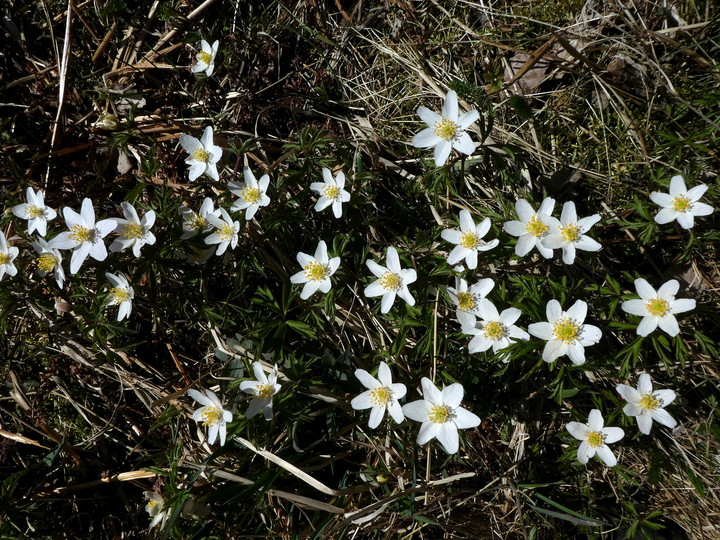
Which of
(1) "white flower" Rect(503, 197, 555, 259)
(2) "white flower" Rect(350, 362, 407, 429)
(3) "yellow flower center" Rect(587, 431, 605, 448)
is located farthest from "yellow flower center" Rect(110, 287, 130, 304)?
(3) "yellow flower center" Rect(587, 431, 605, 448)

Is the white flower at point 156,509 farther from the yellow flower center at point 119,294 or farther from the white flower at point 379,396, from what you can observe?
the white flower at point 379,396

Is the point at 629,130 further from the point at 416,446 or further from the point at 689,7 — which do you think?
the point at 416,446

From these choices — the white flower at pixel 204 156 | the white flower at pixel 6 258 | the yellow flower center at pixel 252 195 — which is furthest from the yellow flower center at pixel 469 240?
the white flower at pixel 6 258

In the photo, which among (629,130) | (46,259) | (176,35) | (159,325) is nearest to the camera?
(46,259)

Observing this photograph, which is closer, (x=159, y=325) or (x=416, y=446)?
(x=416, y=446)

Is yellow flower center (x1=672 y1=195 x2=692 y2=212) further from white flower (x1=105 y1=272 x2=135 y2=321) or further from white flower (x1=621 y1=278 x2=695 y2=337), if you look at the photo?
white flower (x1=105 y1=272 x2=135 y2=321)

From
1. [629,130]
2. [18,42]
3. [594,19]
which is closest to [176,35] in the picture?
[18,42]
